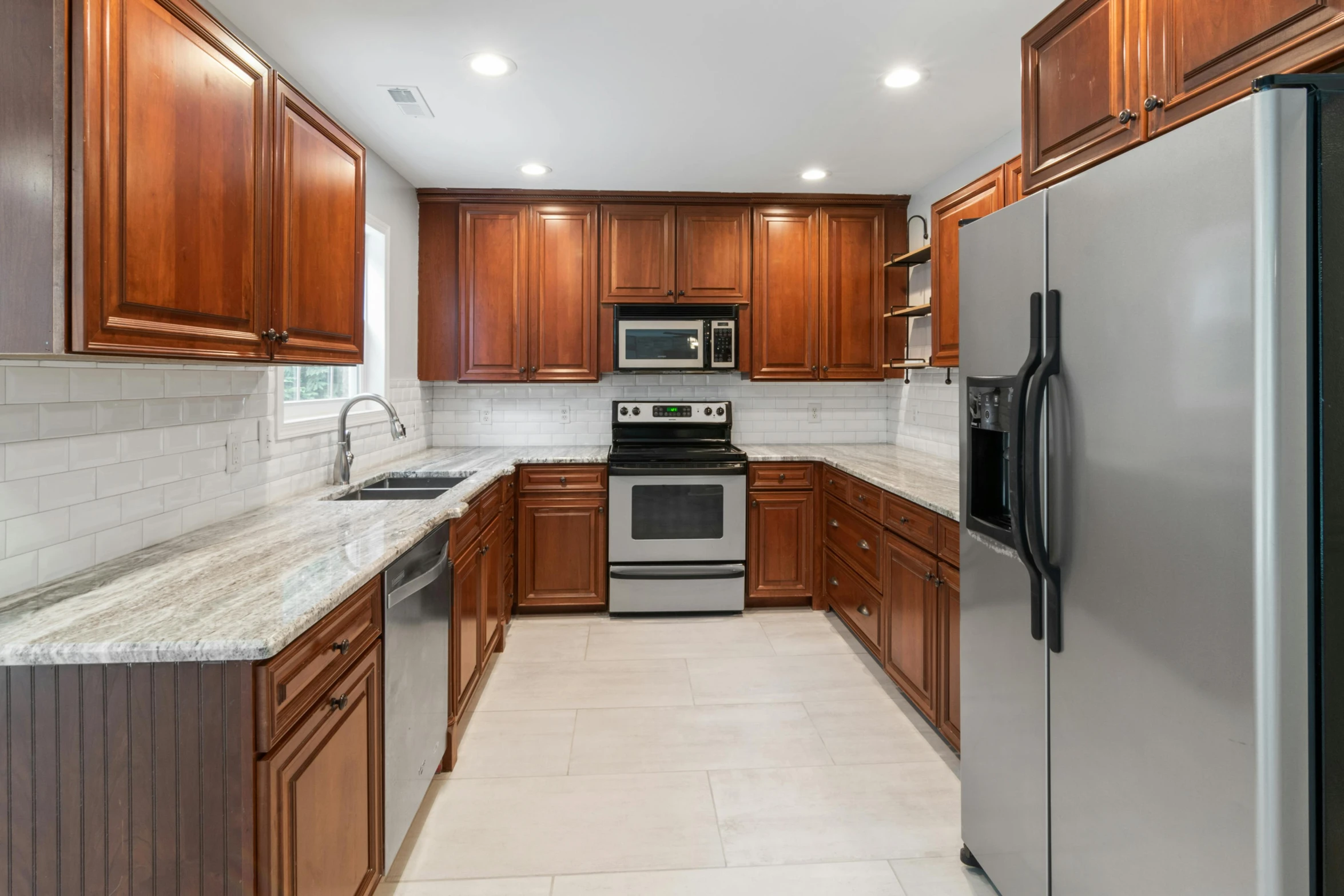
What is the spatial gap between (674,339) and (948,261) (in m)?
1.57

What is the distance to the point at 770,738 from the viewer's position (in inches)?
102

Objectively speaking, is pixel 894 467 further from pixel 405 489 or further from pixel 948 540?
pixel 405 489

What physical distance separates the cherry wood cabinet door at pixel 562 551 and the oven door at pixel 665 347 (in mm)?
837

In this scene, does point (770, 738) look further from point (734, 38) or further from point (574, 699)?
point (734, 38)

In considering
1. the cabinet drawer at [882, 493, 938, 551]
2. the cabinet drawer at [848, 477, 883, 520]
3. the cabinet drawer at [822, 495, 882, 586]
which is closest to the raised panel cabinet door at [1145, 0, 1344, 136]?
the cabinet drawer at [882, 493, 938, 551]

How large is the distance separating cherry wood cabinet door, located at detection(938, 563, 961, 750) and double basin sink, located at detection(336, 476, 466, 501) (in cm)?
188

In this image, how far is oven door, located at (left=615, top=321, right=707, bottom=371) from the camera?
4.16m

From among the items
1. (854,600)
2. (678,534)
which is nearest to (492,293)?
(678,534)

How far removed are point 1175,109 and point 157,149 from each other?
205 cm

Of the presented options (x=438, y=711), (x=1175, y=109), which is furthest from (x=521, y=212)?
(x=1175, y=109)

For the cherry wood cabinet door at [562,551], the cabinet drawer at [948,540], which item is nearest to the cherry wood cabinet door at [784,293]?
the cherry wood cabinet door at [562,551]

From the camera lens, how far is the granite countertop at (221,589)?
1.13 meters

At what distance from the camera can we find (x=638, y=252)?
4168mm

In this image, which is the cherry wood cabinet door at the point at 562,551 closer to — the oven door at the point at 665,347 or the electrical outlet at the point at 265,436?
the oven door at the point at 665,347
